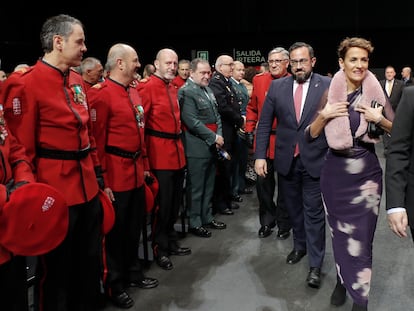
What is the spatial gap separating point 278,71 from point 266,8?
8.32m

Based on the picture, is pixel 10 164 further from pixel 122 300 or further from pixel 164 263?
pixel 164 263

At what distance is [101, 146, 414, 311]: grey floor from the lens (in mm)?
2688

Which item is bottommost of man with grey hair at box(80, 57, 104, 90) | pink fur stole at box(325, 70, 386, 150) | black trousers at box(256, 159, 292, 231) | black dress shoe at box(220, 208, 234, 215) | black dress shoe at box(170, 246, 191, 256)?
black dress shoe at box(220, 208, 234, 215)

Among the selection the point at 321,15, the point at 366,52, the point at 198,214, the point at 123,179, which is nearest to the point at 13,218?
the point at 123,179

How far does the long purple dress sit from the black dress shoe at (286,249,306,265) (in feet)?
2.70

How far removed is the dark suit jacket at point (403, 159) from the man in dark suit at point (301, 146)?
1.00m

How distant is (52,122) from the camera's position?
6.73ft

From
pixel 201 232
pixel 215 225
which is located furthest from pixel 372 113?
pixel 215 225

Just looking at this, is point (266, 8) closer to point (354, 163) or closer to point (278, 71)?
point (278, 71)

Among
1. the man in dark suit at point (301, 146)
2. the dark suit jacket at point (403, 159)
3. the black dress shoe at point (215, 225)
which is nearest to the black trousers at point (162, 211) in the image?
the man in dark suit at point (301, 146)

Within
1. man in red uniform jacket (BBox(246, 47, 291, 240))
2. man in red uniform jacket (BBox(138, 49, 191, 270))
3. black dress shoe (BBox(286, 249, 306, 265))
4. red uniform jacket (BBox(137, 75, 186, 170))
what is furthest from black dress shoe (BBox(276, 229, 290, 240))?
red uniform jacket (BBox(137, 75, 186, 170))

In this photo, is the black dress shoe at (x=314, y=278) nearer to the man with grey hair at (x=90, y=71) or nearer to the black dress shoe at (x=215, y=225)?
the black dress shoe at (x=215, y=225)

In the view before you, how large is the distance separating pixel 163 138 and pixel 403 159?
1.84 meters

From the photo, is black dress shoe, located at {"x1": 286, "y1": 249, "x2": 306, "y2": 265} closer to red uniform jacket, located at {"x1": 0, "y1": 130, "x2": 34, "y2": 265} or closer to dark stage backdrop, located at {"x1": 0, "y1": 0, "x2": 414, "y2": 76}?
red uniform jacket, located at {"x1": 0, "y1": 130, "x2": 34, "y2": 265}
